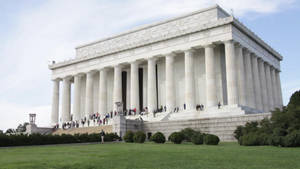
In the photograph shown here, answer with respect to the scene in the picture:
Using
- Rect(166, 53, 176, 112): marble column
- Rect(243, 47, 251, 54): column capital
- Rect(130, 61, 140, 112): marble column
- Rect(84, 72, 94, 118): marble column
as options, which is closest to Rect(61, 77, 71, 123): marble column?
Rect(84, 72, 94, 118): marble column

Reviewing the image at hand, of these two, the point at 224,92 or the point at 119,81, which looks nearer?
the point at 224,92

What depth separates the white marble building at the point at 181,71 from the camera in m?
45.8

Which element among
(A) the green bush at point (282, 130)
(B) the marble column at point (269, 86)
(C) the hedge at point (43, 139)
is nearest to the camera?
(A) the green bush at point (282, 130)

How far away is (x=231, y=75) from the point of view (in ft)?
146

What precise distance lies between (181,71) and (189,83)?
715cm

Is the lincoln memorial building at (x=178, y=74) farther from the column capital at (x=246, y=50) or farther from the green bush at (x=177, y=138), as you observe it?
the green bush at (x=177, y=138)

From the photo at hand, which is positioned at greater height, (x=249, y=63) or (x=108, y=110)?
(x=249, y=63)

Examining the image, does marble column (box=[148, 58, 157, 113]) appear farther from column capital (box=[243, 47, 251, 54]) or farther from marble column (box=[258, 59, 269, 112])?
marble column (box=[258, 59, 269, 112])

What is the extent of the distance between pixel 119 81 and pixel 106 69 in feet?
14.5

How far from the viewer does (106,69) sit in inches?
2334

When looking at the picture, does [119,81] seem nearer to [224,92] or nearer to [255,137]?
[224,92]

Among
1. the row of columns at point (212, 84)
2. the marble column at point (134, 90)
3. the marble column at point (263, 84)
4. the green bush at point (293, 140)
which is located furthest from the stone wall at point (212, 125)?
the marble column at point (263, 84)

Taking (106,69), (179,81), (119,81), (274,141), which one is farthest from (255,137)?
(106,69)

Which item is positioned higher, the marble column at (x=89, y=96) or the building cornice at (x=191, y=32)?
the building cornice at (x=191, y=32)
